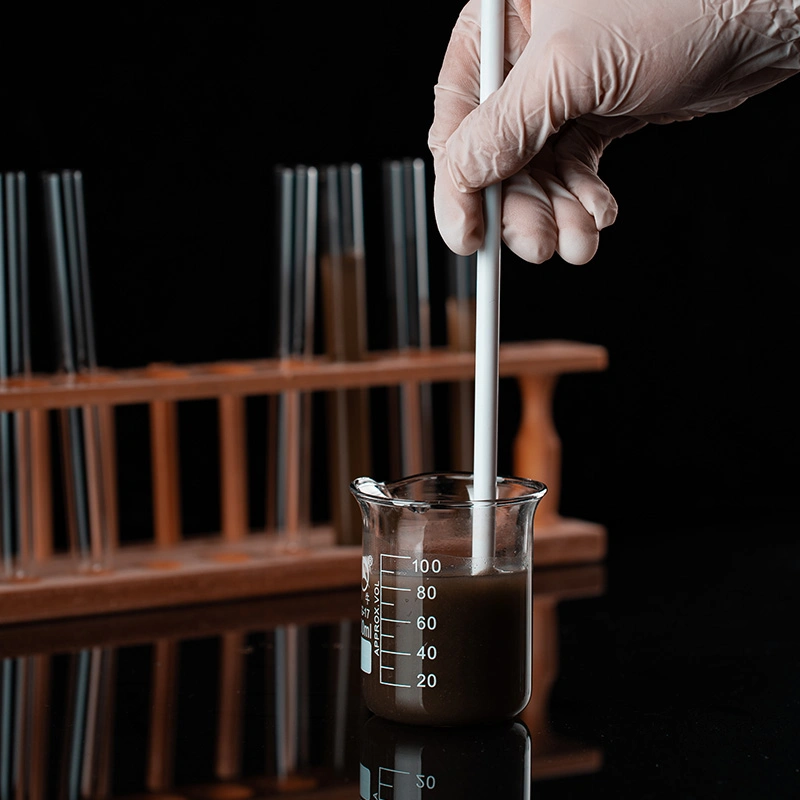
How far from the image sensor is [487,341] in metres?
1.03

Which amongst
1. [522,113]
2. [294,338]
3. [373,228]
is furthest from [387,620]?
[373,228]

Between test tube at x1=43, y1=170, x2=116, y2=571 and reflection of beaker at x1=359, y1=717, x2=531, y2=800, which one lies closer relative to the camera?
reflection of beaker at x1=359, y1=717, x2=531, y2=800

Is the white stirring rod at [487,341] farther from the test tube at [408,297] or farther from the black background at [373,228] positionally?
the black background at [373,228]

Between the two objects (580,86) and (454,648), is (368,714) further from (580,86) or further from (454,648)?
(580,86)

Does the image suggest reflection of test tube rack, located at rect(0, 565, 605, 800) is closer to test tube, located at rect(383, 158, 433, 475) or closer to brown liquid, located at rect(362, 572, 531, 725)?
brown liquid, located at rect(362, 572, 531, 725)

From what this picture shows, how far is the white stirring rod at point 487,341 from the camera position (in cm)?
103

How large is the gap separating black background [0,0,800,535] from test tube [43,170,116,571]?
0.19 meters

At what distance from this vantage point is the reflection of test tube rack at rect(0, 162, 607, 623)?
151 centimetres

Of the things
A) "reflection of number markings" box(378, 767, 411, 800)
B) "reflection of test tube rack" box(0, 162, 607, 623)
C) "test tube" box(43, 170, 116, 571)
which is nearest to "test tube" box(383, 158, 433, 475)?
"reflection of test tube rack" box(0, 162, 607, 623)

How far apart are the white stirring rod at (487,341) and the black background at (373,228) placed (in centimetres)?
83

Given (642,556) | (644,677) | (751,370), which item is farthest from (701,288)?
(644,677)

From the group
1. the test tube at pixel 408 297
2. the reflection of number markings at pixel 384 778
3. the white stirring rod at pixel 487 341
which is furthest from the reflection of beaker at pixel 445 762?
the test tube at pixel 408 297

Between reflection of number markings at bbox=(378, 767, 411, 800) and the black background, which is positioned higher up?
the black background

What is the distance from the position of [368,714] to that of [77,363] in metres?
0.61
